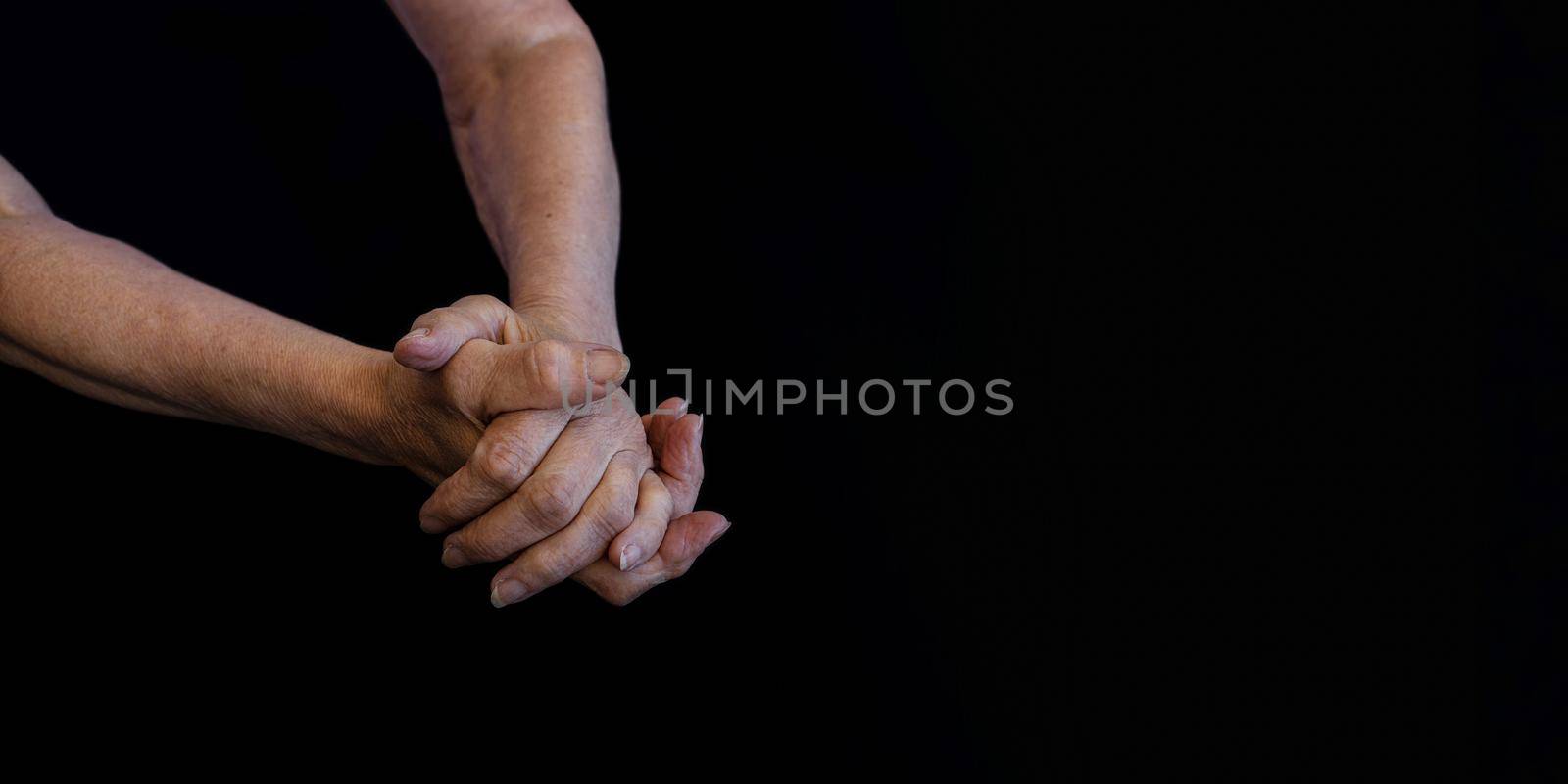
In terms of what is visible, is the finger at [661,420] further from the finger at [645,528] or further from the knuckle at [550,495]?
the knuckle at [550,495]

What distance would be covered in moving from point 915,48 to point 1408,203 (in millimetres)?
661

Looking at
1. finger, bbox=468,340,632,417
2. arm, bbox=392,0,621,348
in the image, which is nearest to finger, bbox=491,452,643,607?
finger, bbox=468,340,632,417

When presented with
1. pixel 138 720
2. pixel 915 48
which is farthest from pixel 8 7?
pixel 915 48

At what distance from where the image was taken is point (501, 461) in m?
0.94

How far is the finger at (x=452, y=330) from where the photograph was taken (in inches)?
35.4

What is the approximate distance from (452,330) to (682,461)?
0.27m

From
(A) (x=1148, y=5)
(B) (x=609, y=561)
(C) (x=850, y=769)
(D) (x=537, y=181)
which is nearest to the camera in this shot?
(B) (x=609, y=561)

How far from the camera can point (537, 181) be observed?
1.34 metres

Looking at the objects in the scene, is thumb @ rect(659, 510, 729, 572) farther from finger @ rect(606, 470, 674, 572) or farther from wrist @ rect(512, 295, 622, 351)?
wrist @ rect(512, 295, 622, 351)

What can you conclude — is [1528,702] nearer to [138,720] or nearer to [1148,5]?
[1148,5]

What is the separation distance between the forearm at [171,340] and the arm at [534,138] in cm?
23

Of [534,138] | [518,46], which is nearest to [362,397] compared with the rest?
[534,138]

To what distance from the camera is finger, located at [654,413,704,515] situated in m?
1.09

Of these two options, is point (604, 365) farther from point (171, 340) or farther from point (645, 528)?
point (171, 340)
